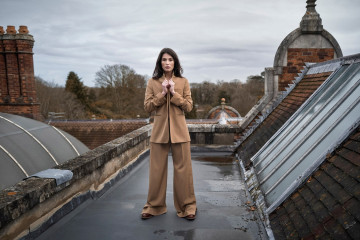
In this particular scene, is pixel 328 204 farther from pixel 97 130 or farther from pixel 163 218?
pixel 97 130

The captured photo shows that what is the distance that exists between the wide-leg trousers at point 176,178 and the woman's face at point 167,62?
35.3 inches

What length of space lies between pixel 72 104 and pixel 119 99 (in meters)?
8.19

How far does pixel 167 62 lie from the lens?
342 centimetres

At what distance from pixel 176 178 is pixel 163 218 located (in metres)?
0.49

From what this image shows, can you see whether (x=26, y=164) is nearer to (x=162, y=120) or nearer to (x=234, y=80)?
(x=162, y=120)

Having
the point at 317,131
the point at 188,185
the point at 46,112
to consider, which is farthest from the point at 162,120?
the point at 46,112

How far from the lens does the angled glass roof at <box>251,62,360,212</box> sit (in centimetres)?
286

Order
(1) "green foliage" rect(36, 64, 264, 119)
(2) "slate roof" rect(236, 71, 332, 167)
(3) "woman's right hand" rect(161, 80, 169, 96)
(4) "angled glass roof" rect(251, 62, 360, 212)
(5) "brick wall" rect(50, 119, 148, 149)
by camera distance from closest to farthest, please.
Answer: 1. (4) "angled glass roof" rect(251, 62, 360, 212)
2. (3) "woman's right hand" rect(161, 80, 169, 96)
3. (2) "slate roof" rect(236, 71, 332, 167)
4. (5) "brick wall" rect(50, 119, 148, 149)
5. (1) "green foliage" rect(36, 64, 264, 119)

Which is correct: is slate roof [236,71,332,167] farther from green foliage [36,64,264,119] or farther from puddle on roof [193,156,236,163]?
green foliage [36,64,264,119]

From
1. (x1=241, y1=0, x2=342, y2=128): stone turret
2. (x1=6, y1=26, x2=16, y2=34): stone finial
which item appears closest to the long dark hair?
(x1=241, y1=0, x2=342, y2=128): stone turret

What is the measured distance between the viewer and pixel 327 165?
8.63 feet

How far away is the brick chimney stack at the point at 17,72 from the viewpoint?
40.5ft

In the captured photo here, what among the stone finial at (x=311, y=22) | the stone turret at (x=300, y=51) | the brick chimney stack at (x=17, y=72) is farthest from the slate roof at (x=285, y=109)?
the brick chimney stack at (x=17, y=72)

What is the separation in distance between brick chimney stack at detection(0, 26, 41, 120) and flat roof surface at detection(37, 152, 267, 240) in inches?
397
